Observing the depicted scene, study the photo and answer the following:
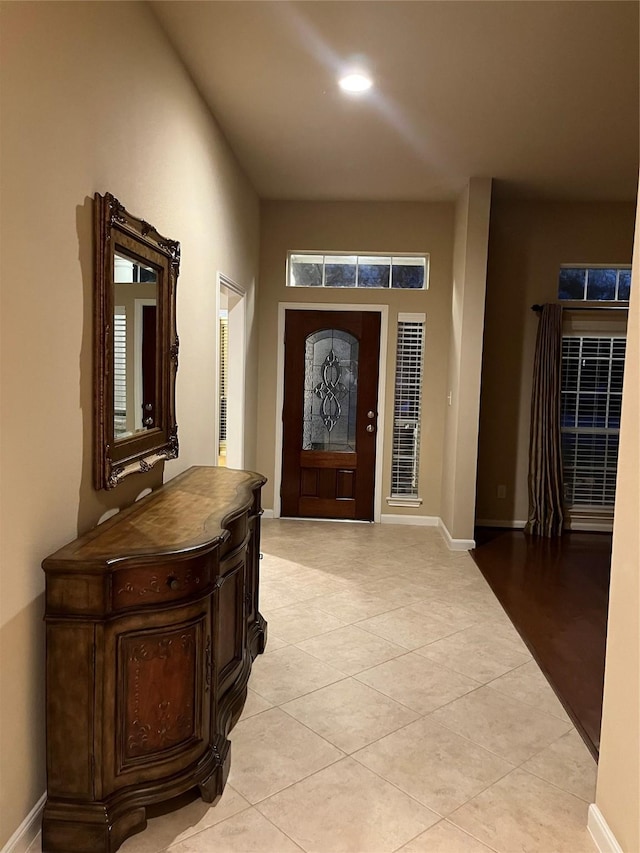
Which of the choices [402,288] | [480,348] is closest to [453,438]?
[480,348]

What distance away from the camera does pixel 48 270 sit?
1913 mm

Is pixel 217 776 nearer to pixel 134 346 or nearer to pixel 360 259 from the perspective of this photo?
pixel 134 346

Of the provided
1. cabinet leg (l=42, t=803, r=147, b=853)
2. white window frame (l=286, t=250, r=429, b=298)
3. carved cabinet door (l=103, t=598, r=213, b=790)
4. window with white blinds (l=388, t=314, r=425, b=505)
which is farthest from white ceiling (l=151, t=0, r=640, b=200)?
cabinet leg (l=42, t=803, r=147, b=853)

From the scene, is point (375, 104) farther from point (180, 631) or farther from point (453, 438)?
point (180, 631)

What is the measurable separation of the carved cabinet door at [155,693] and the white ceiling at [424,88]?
2.51m

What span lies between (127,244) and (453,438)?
364 cm

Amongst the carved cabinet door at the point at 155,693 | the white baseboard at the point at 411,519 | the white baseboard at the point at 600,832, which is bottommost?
the white baseboard at the point at 600,832

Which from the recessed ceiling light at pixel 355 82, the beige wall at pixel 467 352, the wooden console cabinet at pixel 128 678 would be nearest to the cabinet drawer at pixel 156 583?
Result: the wooden console cabinet at pixel 128 678

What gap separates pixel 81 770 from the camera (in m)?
1.89

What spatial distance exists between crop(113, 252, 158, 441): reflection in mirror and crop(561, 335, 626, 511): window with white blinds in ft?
14.5

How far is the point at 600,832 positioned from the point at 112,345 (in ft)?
7.37

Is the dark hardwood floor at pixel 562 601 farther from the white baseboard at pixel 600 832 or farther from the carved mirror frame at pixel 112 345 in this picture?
the carved mirror frame at pixel 112 345

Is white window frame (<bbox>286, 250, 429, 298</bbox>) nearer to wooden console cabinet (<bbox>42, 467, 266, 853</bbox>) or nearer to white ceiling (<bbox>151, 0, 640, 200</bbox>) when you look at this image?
white ceiling (<bbox>151, 0, 640, 200</bbox>)

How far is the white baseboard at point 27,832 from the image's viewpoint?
1827mm
